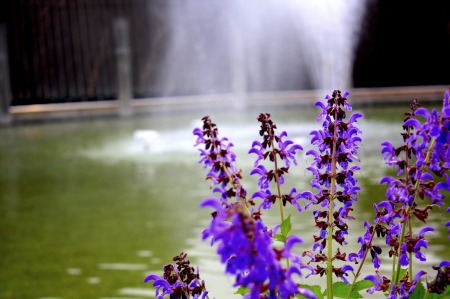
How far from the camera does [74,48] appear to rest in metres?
16.2

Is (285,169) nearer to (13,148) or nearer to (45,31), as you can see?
(13,148)

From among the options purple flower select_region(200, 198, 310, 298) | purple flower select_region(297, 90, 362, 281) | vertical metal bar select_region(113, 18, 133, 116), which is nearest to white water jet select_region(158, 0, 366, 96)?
vertical metal bar select_region(113, 18, 133, 116)

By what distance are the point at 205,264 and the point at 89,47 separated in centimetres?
1320

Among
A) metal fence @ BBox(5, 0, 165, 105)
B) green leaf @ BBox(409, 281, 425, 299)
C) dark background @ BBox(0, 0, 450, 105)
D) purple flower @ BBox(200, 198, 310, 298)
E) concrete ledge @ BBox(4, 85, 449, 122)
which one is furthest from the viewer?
dark background @ BBox(0, 0, 450, 105)

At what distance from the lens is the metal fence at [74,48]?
15.0 meters

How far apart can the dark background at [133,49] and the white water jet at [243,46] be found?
527mm

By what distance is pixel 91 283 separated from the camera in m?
3.50

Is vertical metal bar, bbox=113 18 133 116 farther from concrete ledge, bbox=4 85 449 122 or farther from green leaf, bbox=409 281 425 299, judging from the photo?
green leaf, bbox=409 281 425 299

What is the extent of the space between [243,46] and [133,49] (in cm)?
272

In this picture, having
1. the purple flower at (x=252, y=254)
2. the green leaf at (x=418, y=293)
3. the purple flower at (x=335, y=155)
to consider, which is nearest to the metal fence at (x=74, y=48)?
the purple flower at (x=335, y=155)

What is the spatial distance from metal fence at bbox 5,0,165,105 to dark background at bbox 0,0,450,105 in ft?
0.07

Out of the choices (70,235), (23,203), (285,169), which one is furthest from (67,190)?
(285,169)

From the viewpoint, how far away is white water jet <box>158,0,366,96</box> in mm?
16031

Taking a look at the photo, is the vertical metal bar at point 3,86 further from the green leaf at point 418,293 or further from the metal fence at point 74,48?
the green leaf at point 418,293
